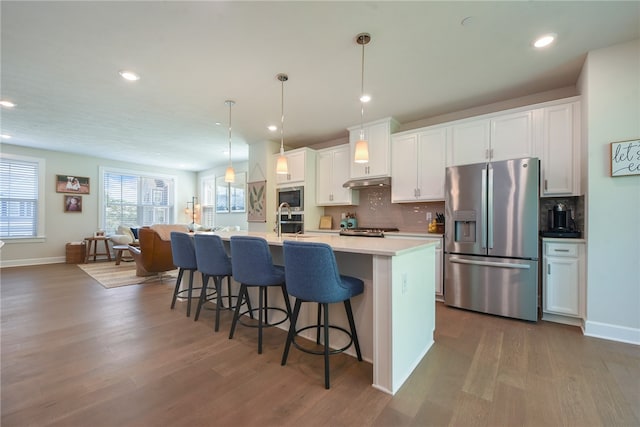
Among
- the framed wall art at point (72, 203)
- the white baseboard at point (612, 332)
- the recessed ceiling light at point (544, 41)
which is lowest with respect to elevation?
the white baseboard at point (612, 332)

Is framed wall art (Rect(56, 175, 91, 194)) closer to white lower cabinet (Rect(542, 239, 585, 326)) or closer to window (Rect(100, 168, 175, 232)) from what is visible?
window (Rect(100, 168, 175, 232))

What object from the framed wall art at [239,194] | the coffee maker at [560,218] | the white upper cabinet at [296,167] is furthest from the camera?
the framed wall art at [239,194]

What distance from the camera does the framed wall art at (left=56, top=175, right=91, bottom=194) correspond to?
6.56 metres

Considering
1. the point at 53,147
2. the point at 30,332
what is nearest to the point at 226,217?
the point at 53,147

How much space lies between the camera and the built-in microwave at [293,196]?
16.5 feet

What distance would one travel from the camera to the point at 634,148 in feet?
7.72

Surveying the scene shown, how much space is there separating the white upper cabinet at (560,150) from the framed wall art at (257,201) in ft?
14.0

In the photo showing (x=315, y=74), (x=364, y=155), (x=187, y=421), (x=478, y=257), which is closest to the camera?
(x=187, y=421)

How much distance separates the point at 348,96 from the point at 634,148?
9.09 ft

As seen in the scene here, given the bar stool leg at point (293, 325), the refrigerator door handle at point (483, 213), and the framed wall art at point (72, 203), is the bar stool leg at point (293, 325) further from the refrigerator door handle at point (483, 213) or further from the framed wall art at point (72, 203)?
the framed wall art at point (72, 203)

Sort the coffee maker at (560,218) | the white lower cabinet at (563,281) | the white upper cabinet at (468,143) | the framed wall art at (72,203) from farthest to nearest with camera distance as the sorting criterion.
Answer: the framed wall art at (72,203) → the white upper cabinet at (468,143) → the coffee maker at (560,218) → the white lower cabinet at (563,281)

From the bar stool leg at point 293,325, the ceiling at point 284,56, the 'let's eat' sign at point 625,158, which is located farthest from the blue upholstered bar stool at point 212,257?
the 'let's eat' sign at point 625,158

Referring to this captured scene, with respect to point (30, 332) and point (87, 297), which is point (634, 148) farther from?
point (87, 297)

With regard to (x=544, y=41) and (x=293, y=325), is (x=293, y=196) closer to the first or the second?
(x=293, y=325)
